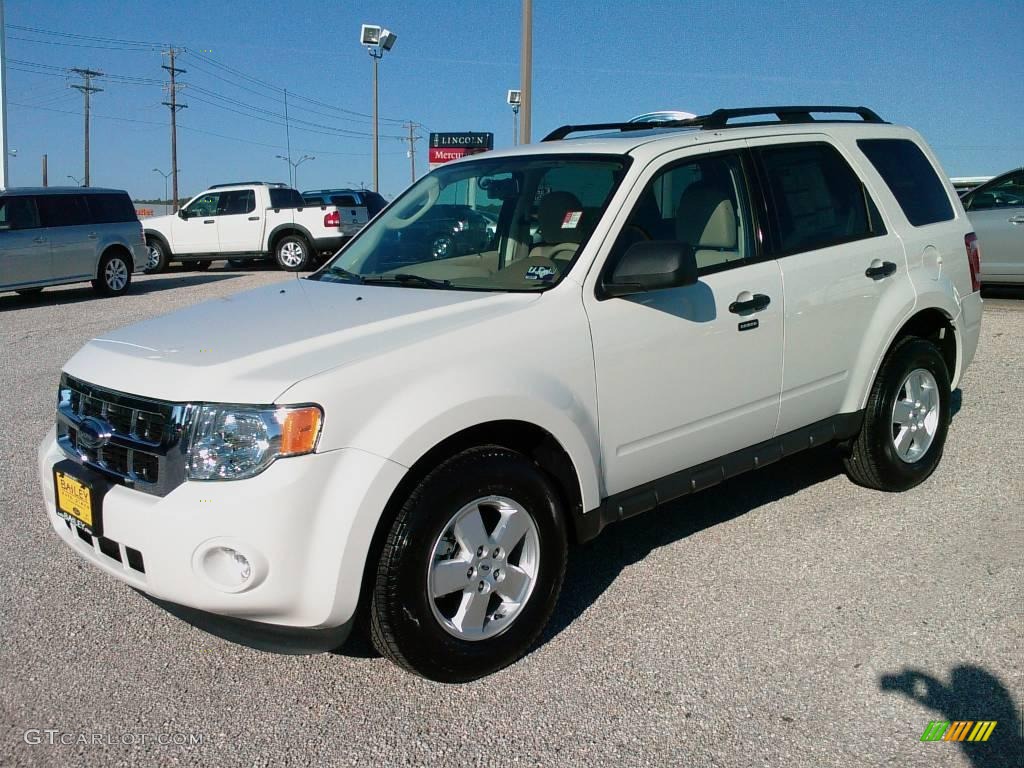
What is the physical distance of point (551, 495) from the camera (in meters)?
3.38

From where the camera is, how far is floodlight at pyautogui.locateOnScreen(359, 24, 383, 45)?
1215 inches

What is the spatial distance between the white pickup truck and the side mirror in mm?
17499

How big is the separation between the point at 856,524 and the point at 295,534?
2.98m

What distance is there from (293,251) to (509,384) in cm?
1871

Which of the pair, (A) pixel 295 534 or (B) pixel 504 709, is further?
(B) pixel 504 709

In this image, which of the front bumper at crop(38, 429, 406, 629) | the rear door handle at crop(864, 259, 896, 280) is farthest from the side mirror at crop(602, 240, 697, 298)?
the rear door handle at crop(864, 259, 896, 280)

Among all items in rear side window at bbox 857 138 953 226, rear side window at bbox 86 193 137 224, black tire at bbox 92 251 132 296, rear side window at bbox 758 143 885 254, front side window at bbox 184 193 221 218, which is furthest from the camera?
front side window at bbox 184 193 221 218

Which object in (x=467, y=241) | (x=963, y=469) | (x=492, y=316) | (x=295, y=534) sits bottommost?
(x=963, y=469)

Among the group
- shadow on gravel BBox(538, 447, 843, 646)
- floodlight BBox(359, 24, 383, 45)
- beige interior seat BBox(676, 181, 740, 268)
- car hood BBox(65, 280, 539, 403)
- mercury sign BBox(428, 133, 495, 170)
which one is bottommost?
shadow on gravel BBox(538, 447, 843, 646)

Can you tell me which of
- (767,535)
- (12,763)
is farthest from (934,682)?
(12,763)

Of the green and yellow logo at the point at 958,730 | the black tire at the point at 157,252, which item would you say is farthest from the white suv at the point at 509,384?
the black tire at the point at 157,252

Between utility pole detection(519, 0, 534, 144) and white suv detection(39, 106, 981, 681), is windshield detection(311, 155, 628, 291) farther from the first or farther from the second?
utility pole detection(519, 0, 534, 144)

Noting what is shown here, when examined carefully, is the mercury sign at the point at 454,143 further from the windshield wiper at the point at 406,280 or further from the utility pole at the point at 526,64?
the windshield wiper at the point at 406,280

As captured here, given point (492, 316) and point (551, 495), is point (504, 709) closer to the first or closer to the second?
point (551, 495)
